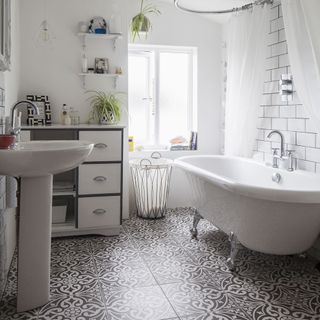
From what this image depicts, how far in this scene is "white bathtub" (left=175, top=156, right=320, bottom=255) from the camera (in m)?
2.15

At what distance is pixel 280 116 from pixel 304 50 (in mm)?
776

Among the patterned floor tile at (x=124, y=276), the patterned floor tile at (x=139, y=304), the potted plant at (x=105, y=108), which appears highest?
the potted plant at (x=105, y=108)

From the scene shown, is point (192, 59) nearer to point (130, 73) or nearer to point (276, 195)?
point (130, 73)

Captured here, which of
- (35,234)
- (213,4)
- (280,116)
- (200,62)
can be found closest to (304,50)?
(280,116)

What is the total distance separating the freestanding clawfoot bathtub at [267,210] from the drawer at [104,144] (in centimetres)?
73

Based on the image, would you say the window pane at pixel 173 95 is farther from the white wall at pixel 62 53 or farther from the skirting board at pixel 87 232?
the skirting board at pixel 87 232

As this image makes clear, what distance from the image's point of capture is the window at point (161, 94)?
4234 mm

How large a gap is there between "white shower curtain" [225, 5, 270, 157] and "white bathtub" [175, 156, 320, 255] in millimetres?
682

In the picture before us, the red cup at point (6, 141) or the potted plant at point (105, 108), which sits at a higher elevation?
the potted plant at point (105, 108)

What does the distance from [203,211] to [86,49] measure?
2068 millimetres

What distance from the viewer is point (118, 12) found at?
12.3ft

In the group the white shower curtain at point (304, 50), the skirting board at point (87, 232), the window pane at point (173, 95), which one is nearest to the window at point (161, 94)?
the window pane at point (173, 95)

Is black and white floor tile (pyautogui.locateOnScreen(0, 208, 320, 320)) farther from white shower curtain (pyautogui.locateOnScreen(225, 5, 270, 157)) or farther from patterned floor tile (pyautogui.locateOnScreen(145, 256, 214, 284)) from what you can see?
white shower curtain (pyautogui.locateOnScreen(225, 5, 270, 157))

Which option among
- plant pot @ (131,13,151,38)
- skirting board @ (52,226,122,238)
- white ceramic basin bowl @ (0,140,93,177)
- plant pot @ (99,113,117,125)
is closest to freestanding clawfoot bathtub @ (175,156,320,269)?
skirting board @ (52,226,122,238)
